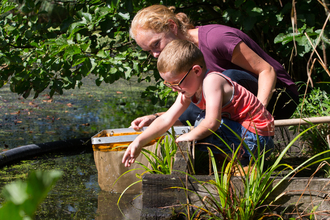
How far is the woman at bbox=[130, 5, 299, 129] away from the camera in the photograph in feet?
6.32

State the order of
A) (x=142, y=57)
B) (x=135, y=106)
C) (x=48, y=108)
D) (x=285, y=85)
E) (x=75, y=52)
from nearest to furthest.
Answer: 1. (x=285, y=85)
2. (x=75, y=52)
3. (x=142, y=57)
4. (x=48, y=108)
5. (x=135, y=106)

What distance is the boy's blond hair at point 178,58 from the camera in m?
1.59

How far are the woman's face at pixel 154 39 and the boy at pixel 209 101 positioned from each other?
0.31 meters

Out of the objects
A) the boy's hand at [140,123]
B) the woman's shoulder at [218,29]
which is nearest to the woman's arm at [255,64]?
the woman's shoulder at [218,29]

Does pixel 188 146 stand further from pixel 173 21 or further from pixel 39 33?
pixel 39 33

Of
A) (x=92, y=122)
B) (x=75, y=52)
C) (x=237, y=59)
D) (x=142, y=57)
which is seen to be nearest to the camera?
(x=237, y=59)

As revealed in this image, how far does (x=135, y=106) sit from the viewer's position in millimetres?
5824

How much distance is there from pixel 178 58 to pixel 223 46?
1.58 feet

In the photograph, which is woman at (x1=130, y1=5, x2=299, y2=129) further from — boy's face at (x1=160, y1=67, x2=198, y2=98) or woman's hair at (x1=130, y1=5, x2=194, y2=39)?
boy's face at (x1=160, y1=67, x2=198, y2=98)

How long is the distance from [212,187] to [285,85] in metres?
1.17

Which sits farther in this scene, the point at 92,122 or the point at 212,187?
the point at 92,122

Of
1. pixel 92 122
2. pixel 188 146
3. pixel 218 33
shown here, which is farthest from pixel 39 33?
pixel 188 146

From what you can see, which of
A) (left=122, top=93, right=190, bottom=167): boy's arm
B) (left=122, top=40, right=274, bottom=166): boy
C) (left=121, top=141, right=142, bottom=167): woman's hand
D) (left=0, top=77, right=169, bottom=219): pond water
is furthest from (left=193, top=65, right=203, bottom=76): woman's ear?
(left=0, top=77, right=169, bottom=219): pond water

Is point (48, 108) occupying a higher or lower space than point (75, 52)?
lower
